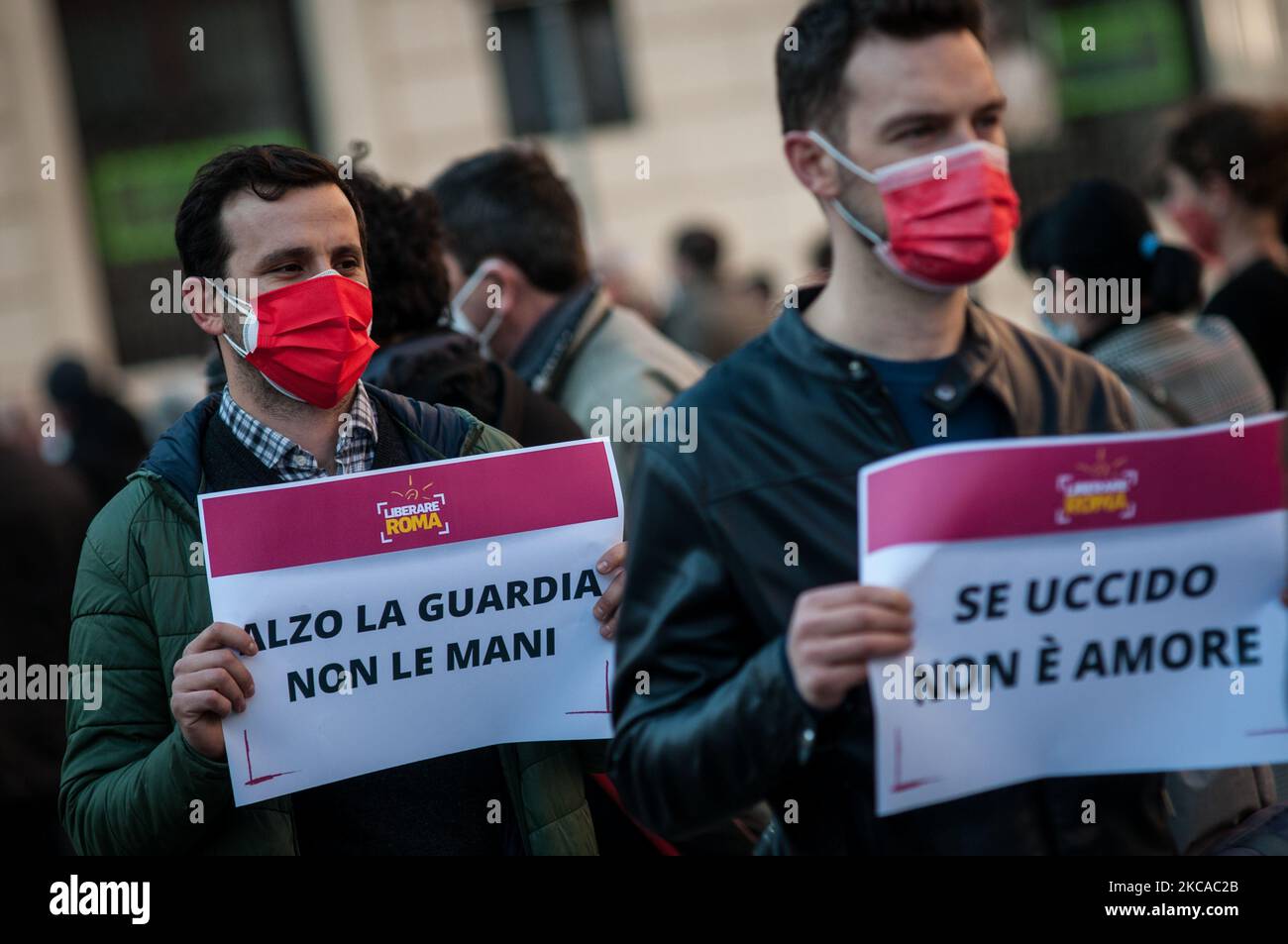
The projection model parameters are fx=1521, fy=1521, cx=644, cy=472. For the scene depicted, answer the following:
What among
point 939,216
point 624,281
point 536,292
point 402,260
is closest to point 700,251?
point 624,281

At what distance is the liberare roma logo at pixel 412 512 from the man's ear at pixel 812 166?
745mm

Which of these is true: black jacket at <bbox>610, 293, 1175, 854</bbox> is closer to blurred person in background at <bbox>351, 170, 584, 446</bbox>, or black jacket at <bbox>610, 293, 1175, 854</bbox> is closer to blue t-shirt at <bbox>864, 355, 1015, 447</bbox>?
blue t-shirt at <bbox>864, 355, 1015, 447</bbox>

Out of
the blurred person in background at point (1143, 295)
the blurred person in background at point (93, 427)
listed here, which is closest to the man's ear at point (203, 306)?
the blurred person in background at point (1143, 295)

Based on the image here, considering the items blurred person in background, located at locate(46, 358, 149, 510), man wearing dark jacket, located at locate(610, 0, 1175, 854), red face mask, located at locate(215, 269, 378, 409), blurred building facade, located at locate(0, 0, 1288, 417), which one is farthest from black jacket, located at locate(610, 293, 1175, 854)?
blurred building facade, located at locate(0, 0, 1288, 417)

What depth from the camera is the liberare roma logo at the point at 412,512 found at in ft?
7.79

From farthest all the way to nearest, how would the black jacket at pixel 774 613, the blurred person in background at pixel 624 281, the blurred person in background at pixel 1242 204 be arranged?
1. the blurred person in background at pixel 624 281
2. the blurred person in background at pixel 1242 204
3. the black jacket at pixel 774 613

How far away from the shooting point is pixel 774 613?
6.77ft

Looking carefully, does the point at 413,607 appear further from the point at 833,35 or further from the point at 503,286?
the point at 503,286

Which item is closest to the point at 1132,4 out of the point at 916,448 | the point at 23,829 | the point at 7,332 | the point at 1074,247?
the point at 7,332

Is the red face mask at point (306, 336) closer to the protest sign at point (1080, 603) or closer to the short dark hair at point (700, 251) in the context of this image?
the protest sign at point (1080, 603)

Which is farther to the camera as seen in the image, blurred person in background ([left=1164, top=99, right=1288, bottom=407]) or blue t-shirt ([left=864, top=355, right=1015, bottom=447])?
blurred person in background ([left=1164, top=99, right=1288, bottom=407])

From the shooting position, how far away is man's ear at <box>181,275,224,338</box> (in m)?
2.51

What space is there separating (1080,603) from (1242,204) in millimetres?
3273

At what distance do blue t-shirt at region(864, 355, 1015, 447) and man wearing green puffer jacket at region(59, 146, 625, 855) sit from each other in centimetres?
55
